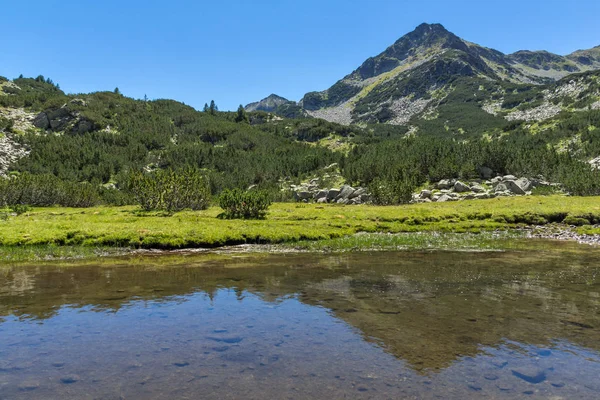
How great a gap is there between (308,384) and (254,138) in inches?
6752

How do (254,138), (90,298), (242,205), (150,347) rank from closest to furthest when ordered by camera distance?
(150,347) < (90,298) < (242,205) < (254,138)

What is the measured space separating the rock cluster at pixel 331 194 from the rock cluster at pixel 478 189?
428 inches

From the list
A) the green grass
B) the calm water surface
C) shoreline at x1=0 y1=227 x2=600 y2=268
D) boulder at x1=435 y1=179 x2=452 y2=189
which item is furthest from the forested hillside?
the calm water surface

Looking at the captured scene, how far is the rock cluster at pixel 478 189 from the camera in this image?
7281 cm

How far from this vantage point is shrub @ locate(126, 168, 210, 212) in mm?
59094

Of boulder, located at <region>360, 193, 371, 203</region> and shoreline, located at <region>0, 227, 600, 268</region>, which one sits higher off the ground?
boulder, located at <region>360, 193, 371, 203</region>

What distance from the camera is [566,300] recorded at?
14.6m

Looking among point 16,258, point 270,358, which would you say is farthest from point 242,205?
point 270,358

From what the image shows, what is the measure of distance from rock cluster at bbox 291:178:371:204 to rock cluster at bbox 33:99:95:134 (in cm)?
9865

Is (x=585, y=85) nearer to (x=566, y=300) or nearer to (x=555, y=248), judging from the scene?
(x=555, y=248)

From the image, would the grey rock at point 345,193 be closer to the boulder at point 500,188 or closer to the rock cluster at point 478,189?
the rock cluster at point 478,189

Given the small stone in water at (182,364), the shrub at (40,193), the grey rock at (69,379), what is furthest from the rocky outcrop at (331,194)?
the grey rock at (69,379)

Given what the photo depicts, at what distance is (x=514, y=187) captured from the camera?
7562 centimetres

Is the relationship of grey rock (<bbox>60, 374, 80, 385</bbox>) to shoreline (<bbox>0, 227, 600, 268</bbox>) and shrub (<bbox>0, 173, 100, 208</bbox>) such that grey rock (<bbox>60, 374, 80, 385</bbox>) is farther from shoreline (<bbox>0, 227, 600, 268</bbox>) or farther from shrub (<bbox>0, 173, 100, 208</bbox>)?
shrub (<bbox>0, 173, 100, 208</bbox>)
